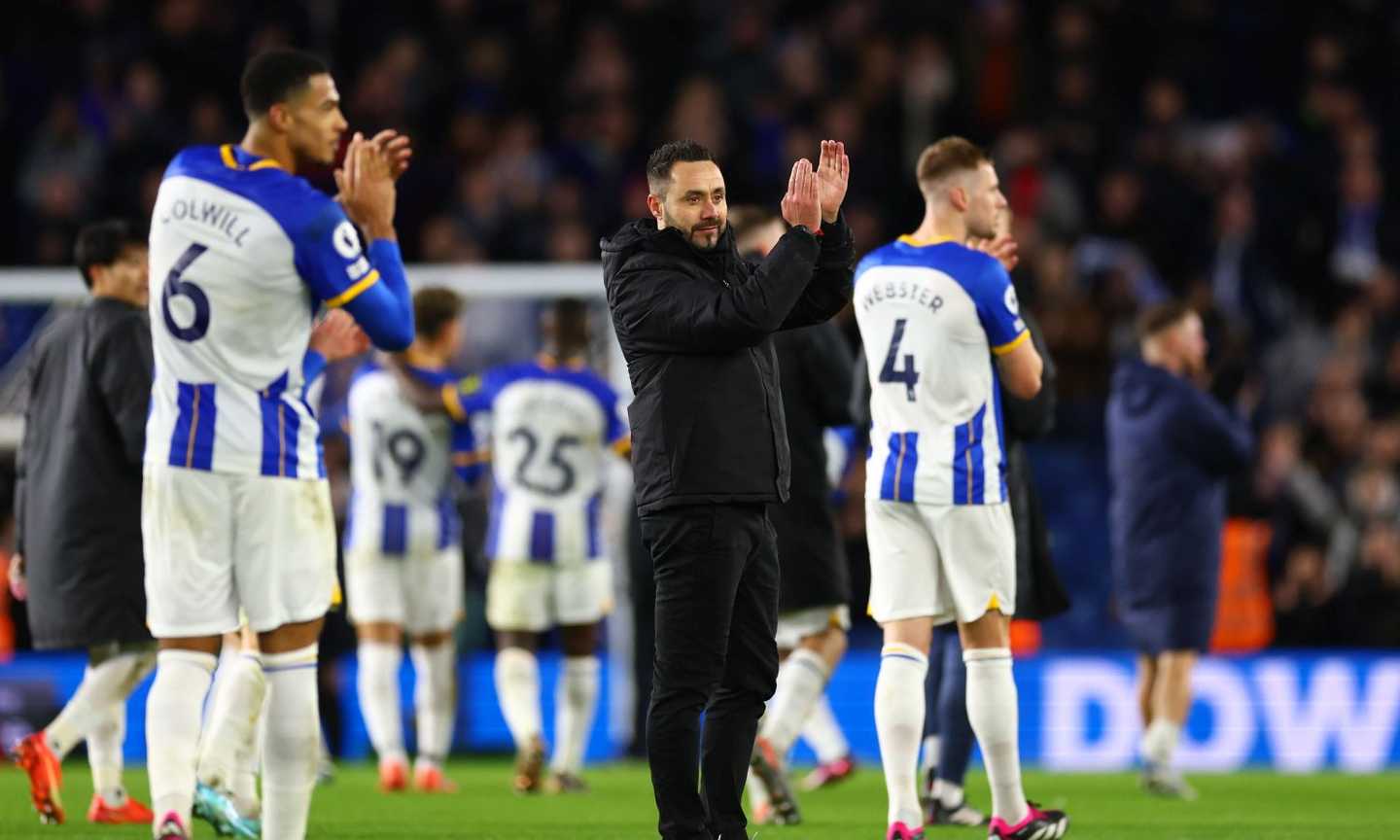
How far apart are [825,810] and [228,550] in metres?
4.17

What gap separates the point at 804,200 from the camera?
247 inches

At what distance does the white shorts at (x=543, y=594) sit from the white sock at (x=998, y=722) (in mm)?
4188

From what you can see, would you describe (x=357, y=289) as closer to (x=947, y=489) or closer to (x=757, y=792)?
(x=947, y=489)

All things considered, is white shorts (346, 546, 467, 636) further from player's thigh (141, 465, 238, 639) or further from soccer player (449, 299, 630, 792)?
player's thigh (141, 465, 238, 639)

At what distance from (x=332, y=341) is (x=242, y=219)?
2.15 ft

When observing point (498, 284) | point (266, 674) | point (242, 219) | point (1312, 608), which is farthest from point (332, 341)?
point (1312, 608)

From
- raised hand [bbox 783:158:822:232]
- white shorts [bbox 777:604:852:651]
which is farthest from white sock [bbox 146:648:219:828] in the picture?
white shorts [bbox 777:604:852:651]


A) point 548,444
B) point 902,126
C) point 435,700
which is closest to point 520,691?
point 435,700

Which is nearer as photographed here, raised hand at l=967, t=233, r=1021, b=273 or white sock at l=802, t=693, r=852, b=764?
raised hand at l=967, t=233, r=1021, b=273

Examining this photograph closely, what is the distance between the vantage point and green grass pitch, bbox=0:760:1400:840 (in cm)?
847

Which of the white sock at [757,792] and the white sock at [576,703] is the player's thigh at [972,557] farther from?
the white sock at [576,703]

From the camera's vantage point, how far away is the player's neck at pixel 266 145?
6.52 m

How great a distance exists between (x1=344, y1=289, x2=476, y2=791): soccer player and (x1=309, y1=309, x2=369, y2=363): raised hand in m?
4.23

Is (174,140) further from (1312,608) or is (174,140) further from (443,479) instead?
(1312,608)
